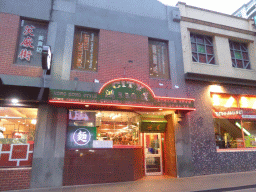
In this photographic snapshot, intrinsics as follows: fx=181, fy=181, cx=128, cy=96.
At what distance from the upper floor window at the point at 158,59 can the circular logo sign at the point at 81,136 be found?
4.56 metres

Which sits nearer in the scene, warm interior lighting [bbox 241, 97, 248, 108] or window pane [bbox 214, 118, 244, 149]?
window pane [bbox 214, 118, 244, 149]

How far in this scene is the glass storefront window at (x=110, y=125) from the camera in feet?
26.7

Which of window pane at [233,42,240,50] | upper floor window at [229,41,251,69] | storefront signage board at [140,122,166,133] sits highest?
window pane at [233,42,240,50]

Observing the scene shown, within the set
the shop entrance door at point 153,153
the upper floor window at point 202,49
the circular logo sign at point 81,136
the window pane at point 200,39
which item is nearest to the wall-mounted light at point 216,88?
the upper floor window at point 202,49

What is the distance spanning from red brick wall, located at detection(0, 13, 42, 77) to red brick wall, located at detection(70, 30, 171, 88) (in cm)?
197

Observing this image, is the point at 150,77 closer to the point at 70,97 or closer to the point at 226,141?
the point at 70,97

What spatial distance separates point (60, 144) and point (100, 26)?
20.1 feet

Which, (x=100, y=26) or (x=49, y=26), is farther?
(x=100, y=26)

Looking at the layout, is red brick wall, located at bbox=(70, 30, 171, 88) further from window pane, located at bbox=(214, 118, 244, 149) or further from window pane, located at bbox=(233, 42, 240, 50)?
window pane, located at bbox=(233, 42, 240, 50)

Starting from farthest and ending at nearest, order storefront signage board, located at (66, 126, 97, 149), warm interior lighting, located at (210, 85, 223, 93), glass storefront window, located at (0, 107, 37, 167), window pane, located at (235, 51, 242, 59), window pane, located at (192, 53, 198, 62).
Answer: window pane, located at (235, 51, 242, 59), window pane, located at (192, 53, 198, 62), warm interior lighting, located at (210, 85, 223, 93), storefront signage board, located at (66, 126, 97, 149), glass storefront window, located at (0, 107, 37, 167)

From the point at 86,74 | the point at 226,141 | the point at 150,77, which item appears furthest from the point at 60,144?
the point at 226,141

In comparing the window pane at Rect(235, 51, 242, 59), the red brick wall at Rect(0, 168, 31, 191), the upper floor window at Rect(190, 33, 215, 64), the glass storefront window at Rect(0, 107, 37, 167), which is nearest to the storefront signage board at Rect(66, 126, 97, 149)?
the glass storefront window at Rect(0, 107, 37, 167)

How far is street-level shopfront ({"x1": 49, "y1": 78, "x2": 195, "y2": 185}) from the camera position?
735 centimetres

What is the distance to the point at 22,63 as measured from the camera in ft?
26.6
